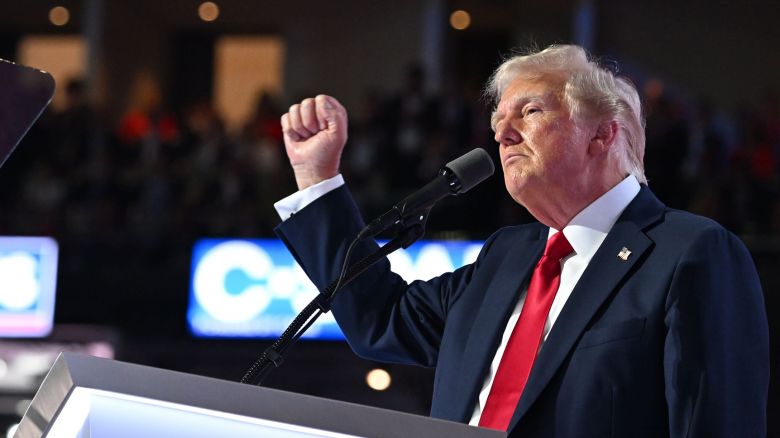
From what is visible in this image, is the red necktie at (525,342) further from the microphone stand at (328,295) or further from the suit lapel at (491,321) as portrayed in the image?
the microphone stand at (328,295)

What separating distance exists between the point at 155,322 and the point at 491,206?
188 cm

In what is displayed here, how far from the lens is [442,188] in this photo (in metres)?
1.80

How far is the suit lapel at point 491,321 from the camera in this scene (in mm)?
1880

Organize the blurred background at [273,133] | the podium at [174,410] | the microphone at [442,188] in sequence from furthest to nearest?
the blurred background at [273,133] < the microphone at [442,188] < the podium at [174,410]

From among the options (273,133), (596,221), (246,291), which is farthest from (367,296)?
(273,133)

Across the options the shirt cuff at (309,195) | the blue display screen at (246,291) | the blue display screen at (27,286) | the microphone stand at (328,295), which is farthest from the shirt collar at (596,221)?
the blue display screen at (27,286)

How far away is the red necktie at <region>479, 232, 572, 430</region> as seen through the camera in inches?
72.1

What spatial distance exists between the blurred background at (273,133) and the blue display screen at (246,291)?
0.25ft

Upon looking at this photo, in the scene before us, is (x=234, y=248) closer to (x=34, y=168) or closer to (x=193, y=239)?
(x=193, y=239)

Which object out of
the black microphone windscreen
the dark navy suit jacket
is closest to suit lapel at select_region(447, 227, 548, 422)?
the dark navy suit jacket

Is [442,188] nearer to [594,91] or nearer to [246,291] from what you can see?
[594,91]

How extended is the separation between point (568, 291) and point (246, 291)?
467cm

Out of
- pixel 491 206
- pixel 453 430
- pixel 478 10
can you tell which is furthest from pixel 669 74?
pixel 453 430

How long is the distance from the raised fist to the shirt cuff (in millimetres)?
18
